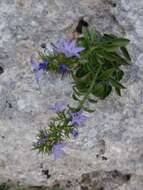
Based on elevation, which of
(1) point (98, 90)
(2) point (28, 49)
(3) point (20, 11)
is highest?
(3) point (20, 11)

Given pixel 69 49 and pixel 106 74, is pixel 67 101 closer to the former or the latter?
pixel 106 74

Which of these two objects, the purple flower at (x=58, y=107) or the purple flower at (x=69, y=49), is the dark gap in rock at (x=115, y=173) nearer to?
the purple flower at (x=58, y=107)

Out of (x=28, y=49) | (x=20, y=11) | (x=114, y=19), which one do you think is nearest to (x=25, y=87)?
(x=28, y=49)

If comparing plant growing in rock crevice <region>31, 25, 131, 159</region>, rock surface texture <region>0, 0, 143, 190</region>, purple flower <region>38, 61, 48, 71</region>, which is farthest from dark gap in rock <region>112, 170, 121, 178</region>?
purple flower <region>38, 61, 48, 71</region>

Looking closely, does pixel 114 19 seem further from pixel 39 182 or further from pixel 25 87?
pixel 39 182

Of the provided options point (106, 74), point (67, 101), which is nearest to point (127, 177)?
point (67, 101)

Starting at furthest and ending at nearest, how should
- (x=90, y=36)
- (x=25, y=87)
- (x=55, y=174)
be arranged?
(x=55, y=174) → (x=25, y=87) → (x=90, y=36)
